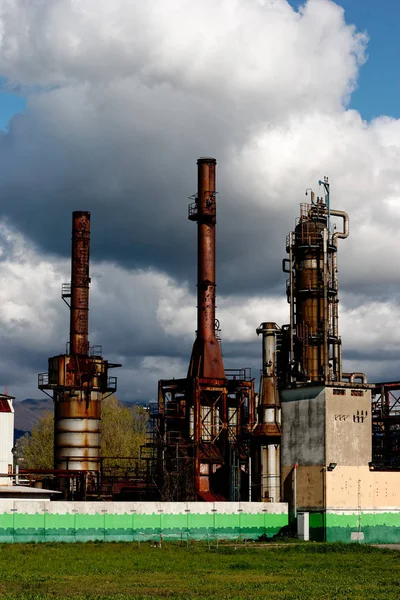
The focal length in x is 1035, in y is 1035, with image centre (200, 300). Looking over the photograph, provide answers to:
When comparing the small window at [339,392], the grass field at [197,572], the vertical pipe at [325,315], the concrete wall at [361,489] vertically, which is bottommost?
the grass field at [197,572]

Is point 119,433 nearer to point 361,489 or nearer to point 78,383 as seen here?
point 78,383

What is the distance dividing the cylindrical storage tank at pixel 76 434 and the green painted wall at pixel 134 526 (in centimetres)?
1837

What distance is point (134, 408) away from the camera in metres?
111

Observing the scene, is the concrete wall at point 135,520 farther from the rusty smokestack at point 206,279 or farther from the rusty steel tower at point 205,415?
the rusty smokestack at point 206,279

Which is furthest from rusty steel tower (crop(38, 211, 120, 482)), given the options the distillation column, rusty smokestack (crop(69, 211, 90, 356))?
the distillation column

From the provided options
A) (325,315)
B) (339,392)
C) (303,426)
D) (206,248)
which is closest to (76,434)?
(206,248)

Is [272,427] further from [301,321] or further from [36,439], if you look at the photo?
[36,439]

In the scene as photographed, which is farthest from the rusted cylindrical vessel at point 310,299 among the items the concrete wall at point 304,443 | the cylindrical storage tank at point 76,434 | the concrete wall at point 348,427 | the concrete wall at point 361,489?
the cylindrical storage tank at point 76,434

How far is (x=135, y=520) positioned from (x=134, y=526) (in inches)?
11.9

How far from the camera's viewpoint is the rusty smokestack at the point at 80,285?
7344 cm

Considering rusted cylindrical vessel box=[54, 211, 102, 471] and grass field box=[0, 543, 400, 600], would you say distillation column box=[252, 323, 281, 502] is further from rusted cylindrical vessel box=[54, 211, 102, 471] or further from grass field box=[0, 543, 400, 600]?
grass field box=[0, 543, 400, 600]

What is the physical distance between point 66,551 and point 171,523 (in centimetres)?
925

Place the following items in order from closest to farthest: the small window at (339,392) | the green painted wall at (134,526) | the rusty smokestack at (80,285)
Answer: the green painted wall at (134,526), the small window at (339,392), the rusty smokestack at (80,285)

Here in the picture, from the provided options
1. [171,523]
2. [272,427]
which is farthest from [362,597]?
[272,427]
